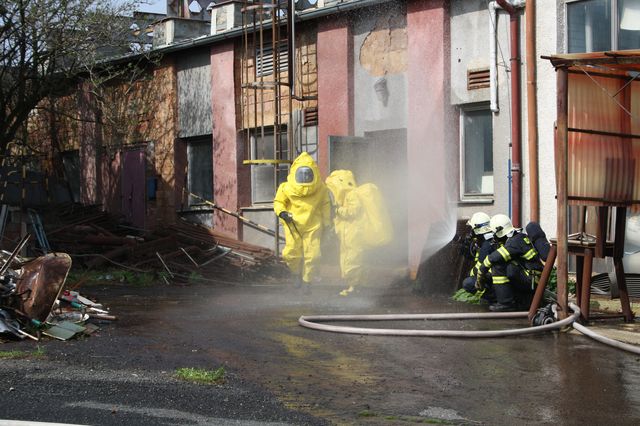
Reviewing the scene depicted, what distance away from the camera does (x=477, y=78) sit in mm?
14523

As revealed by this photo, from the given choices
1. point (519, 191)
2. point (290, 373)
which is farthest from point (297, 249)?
point (290, 373)

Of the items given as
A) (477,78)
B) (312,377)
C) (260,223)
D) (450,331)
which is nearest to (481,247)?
(450,331)

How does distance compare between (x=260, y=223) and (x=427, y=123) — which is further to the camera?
(x=260, y=223)

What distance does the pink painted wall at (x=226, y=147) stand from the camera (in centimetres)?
1938

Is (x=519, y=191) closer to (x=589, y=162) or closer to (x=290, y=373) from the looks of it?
(x=589, y=162)

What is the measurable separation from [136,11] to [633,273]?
12076 mm

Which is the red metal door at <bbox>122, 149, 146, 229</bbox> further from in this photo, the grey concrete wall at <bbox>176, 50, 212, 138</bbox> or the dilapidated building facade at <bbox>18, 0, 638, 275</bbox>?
the grey concrete wall at <bbox>176, 50, 212, 138</bbox>

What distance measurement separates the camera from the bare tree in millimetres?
17656

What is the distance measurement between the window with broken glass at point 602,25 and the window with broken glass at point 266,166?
263 inches

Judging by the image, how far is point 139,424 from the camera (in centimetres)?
538

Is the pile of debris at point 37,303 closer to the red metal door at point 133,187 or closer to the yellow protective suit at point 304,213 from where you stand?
the yellow protective suit at point 304,213

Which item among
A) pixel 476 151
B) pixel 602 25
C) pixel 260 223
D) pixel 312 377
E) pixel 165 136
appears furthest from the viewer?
pixel 165 136

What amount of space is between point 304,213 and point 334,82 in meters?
3.99

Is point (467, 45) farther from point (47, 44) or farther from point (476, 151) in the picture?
point (47, 44)
